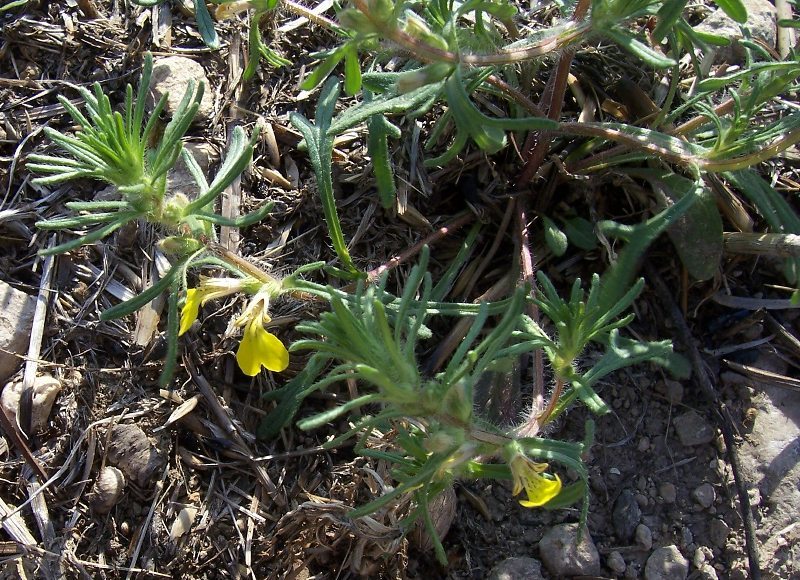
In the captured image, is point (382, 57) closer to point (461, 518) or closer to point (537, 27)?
point (537, 27)

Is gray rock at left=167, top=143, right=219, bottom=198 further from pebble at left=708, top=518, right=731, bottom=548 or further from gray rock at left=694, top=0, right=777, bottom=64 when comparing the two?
pebble at left=708, top=518, right=731, bottom=548

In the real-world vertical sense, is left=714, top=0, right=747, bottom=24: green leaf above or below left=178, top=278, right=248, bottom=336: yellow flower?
above

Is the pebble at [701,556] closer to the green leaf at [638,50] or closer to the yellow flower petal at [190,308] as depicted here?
the green leaf at [638,50]

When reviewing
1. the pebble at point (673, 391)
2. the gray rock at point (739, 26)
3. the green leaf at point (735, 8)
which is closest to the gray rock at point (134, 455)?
the pebble at point (673, 391)

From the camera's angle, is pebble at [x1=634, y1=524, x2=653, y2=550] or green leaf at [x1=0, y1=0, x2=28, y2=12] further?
green leaf at [x1=0, y1=0, x2=28, y2=12]

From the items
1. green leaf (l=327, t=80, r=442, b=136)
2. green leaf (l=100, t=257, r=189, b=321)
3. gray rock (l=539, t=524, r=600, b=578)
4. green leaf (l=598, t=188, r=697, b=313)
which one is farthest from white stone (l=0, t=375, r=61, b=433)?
green leaf (l=598, t=188, r=697, b=313)

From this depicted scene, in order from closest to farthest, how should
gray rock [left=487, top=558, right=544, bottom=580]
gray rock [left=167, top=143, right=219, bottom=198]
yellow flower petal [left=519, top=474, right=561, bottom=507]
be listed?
1. yellow flower petal [left=519, top=474, right=561, bottom=507]
2. gray rock [left=487, top=558, right=544, bottom=580]
3. gray rock [left=167, top=143, right=219, bottom=198]
